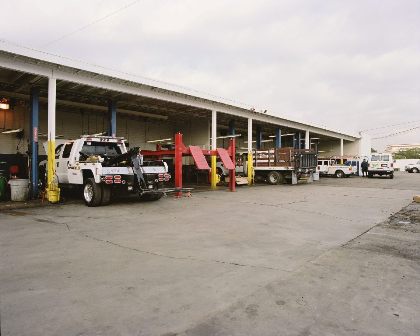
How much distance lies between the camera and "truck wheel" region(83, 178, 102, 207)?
10.1 m

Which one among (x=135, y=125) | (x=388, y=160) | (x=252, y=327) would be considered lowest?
(x=252, y=327)

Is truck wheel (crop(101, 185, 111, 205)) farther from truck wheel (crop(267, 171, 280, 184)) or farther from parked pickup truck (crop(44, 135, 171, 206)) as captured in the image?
truck wheel (crop(267, 171, 280, 184))

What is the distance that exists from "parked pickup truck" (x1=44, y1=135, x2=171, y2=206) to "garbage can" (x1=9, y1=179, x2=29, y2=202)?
3.63 feet

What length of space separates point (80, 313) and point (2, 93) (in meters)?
16.8

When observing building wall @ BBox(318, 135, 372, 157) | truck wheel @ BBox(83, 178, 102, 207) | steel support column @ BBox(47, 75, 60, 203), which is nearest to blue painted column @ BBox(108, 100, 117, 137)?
steel support column @ BBox(47, 75, 60, 203)

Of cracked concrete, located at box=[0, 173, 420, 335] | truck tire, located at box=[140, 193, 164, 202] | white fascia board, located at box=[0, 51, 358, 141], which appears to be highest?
white fascia board, located at box=[0, 51, 358, 141]

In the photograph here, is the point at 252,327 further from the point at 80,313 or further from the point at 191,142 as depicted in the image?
the point at 191,142

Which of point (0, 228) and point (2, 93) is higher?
point (2, 93)

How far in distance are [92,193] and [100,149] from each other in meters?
2.10

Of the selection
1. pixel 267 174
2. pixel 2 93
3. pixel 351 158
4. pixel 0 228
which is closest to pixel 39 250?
pixel 0 228

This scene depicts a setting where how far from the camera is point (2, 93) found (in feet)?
53.2

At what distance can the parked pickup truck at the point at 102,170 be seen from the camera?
1009 centimetres

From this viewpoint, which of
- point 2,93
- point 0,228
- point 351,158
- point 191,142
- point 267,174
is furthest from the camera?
point 351,158

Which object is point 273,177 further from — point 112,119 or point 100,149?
point 100,149
